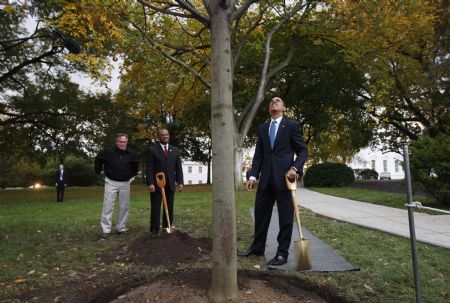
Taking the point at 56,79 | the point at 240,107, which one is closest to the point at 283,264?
the point at 240,107

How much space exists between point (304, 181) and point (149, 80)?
1711 centimetres

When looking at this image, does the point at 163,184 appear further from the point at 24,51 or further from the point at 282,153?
the point at 24,51

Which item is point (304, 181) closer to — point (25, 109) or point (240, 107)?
point (240, 107)

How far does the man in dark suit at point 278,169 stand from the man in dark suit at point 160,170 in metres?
2.42

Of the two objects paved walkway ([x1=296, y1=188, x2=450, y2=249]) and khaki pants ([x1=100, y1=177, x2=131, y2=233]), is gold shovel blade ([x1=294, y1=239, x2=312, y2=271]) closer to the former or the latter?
paved walkway ([x1=296, y1=188, x2=450, y2=249])

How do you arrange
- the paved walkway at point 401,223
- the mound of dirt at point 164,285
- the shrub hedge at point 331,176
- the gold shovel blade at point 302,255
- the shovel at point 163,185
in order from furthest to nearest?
the shrub hedge at point 331,176 < the shovel at point 163,185 < the paved walkway at point 401,223 < the gold shovel blade at point 302,255 < the mound of dirt at point 164,285

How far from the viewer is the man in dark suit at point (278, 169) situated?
16.8 feet

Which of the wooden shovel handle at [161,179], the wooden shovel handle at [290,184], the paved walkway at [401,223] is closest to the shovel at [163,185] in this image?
the wooden shovel handle at [161,179]

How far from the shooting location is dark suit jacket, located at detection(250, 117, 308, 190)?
5125 mm

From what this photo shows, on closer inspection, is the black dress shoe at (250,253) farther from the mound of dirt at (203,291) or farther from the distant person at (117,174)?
the distant person at (117,174)

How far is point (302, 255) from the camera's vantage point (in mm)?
4473

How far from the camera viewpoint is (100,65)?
528 inches

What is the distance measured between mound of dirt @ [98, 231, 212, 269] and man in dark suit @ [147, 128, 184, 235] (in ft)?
2.76

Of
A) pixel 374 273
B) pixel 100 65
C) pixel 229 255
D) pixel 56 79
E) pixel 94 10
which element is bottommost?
pixel 374 273
